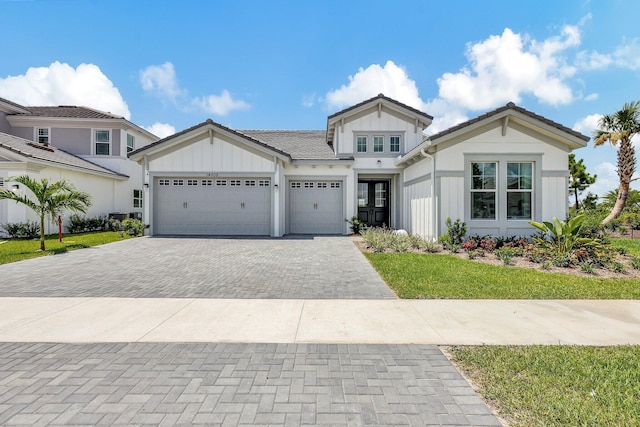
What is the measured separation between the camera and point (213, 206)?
1449 cm

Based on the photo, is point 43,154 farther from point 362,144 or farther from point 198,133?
point 362,144

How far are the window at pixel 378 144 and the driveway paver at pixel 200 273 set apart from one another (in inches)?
272

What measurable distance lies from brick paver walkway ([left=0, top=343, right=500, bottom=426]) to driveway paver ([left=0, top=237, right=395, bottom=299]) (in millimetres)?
2056

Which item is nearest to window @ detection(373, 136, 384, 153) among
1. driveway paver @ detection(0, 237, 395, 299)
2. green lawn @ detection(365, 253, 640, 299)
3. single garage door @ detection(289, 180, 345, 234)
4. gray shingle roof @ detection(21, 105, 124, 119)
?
single garage door @ detection(289, 180, 345, 234)

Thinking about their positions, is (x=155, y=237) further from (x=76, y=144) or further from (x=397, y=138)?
(x=397, y=138)

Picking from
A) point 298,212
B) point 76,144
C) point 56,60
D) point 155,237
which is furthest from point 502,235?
point 76,144

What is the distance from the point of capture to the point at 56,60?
50.3ft

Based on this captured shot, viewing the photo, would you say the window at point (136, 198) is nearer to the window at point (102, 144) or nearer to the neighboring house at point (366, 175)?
the window at point (102, 144)

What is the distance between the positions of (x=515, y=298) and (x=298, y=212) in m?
11.3

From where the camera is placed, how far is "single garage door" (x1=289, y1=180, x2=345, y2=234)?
15.7 m

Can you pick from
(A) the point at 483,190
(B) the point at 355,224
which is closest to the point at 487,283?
(A) the point at 483,190

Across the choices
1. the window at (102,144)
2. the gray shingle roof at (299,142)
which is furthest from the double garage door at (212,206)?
the window at (102,144)

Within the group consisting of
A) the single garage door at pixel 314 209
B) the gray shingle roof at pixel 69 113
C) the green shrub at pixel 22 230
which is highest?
the gray shingle roof at pixel 69 113

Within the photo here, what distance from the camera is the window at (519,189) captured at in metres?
11.0
